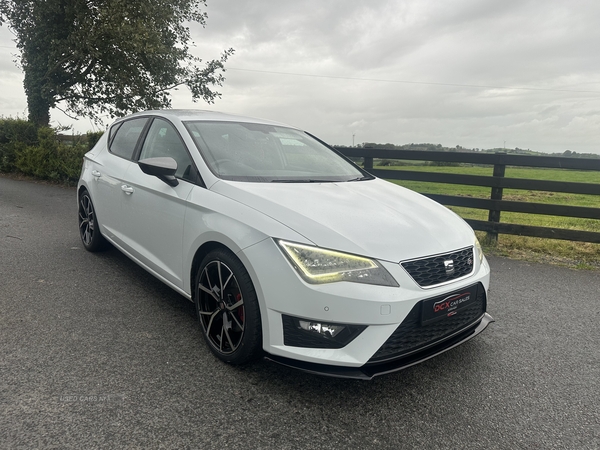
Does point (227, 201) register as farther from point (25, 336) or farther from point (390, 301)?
point (25, 336)

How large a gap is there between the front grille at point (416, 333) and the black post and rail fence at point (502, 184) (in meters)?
4.09

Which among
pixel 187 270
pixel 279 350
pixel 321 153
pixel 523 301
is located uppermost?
pixel 321 153

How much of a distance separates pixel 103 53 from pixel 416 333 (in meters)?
13.3

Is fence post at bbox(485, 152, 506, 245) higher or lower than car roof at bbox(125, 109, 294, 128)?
lower

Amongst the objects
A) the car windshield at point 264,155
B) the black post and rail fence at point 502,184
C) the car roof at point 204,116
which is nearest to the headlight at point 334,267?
the car windshield at point 264,155

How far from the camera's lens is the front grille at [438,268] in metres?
2.25

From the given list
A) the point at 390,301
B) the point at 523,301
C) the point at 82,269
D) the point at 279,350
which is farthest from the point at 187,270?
the point at 523,301

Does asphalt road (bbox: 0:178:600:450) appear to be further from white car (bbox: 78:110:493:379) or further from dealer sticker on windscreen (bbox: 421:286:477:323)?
dealer sticker on windscreen (bbox: 421:286:477:323)

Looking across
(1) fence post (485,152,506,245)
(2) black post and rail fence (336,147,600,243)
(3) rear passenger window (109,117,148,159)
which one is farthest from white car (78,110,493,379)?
(1) fence post (485,152,506,245)

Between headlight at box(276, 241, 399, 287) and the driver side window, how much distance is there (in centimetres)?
120

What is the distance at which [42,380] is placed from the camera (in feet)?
7.93

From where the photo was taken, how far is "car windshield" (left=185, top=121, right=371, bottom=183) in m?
3.01

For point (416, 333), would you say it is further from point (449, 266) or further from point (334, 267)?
point (334, 267)

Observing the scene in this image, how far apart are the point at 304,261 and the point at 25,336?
2.13 metres
